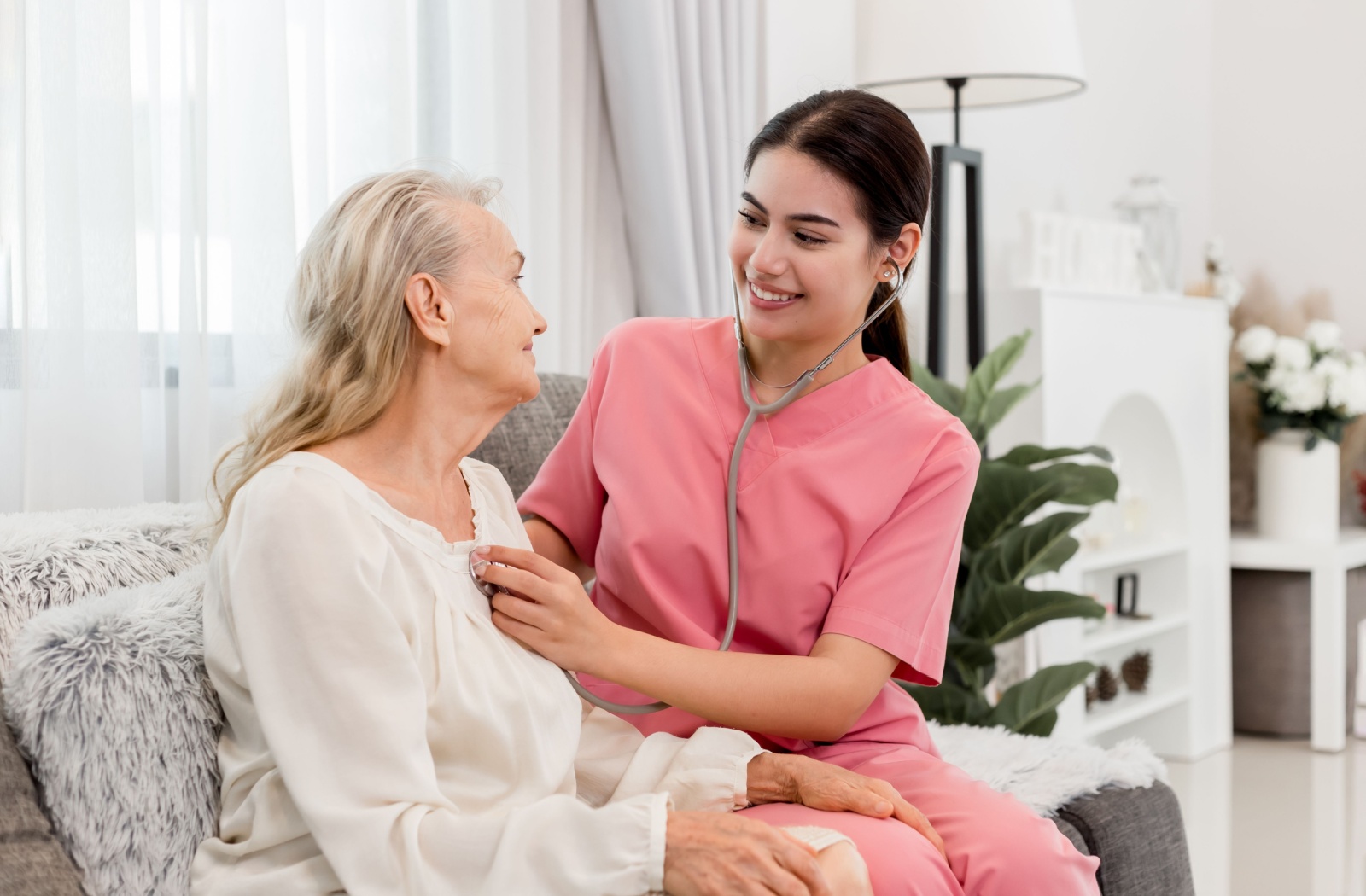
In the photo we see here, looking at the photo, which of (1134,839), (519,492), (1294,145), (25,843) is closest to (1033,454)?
(1134,839)

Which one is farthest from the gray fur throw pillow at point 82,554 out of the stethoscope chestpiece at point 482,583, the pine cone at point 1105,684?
the pine cone at point 1105,684

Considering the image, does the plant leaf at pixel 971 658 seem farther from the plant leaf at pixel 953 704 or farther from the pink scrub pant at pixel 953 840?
the pink scrub pant at pixel 953 840

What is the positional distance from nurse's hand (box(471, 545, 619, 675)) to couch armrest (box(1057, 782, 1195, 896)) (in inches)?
25.5

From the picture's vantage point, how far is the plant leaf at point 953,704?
2.36 meters

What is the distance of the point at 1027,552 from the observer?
2.38 metres

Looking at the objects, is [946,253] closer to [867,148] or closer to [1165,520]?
[867,148]

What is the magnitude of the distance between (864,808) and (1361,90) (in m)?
4.03

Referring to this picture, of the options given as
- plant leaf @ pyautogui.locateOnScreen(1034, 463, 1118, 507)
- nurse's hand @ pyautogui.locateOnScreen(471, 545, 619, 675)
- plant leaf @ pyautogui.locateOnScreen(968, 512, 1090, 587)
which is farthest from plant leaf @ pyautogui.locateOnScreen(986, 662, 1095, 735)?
nurse's hand @ pyautogui.locateOnScreen(471, 545, 619, 675)

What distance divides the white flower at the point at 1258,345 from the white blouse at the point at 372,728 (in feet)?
11.2

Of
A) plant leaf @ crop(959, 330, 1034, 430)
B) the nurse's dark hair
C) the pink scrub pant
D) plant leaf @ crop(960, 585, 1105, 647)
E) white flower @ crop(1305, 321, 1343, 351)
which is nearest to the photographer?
the pink scrub pant

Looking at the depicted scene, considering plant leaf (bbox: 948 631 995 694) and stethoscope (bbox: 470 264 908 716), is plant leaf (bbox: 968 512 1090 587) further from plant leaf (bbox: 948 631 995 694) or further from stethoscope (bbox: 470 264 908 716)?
stethoscope (bbox: 470 264 908 716)

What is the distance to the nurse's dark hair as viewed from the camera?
4.47 feet

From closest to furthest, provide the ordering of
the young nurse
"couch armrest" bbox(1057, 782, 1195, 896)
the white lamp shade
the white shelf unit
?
the young nurse < "couch armrest" bbox(1057, 782, 1195, 896) < the white lamp shade < the white shelf unit

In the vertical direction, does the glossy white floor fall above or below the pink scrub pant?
below
